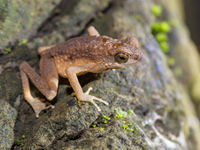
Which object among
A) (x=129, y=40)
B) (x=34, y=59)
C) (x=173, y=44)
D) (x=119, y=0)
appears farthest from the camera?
(x=173, y=44)

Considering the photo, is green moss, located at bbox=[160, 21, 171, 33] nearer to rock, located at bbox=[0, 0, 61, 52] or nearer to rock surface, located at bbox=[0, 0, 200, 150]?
rock surface, located at bbox=[0, 0, 200, 150]

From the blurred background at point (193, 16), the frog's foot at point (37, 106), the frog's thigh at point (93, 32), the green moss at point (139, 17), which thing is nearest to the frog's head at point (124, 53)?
the frog's thigh at point (93, 32)

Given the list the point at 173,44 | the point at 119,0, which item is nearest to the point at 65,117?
the point at 119,0

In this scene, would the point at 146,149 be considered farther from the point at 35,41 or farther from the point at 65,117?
the point at 35,41

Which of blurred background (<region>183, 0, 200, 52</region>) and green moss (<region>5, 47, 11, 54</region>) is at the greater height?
green moss (<region>5, 47, 11, 54</region>)

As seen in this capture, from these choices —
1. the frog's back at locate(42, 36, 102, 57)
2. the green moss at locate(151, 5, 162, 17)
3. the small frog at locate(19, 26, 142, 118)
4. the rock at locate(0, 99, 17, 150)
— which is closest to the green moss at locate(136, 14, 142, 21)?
the green moss at locate(151, 5, 162, 17)

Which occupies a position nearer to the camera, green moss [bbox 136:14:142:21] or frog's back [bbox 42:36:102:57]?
frog's back [bbox 42:36:102:57]

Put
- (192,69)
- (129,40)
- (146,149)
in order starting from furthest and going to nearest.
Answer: (192,69), (129,40), (146,149)
